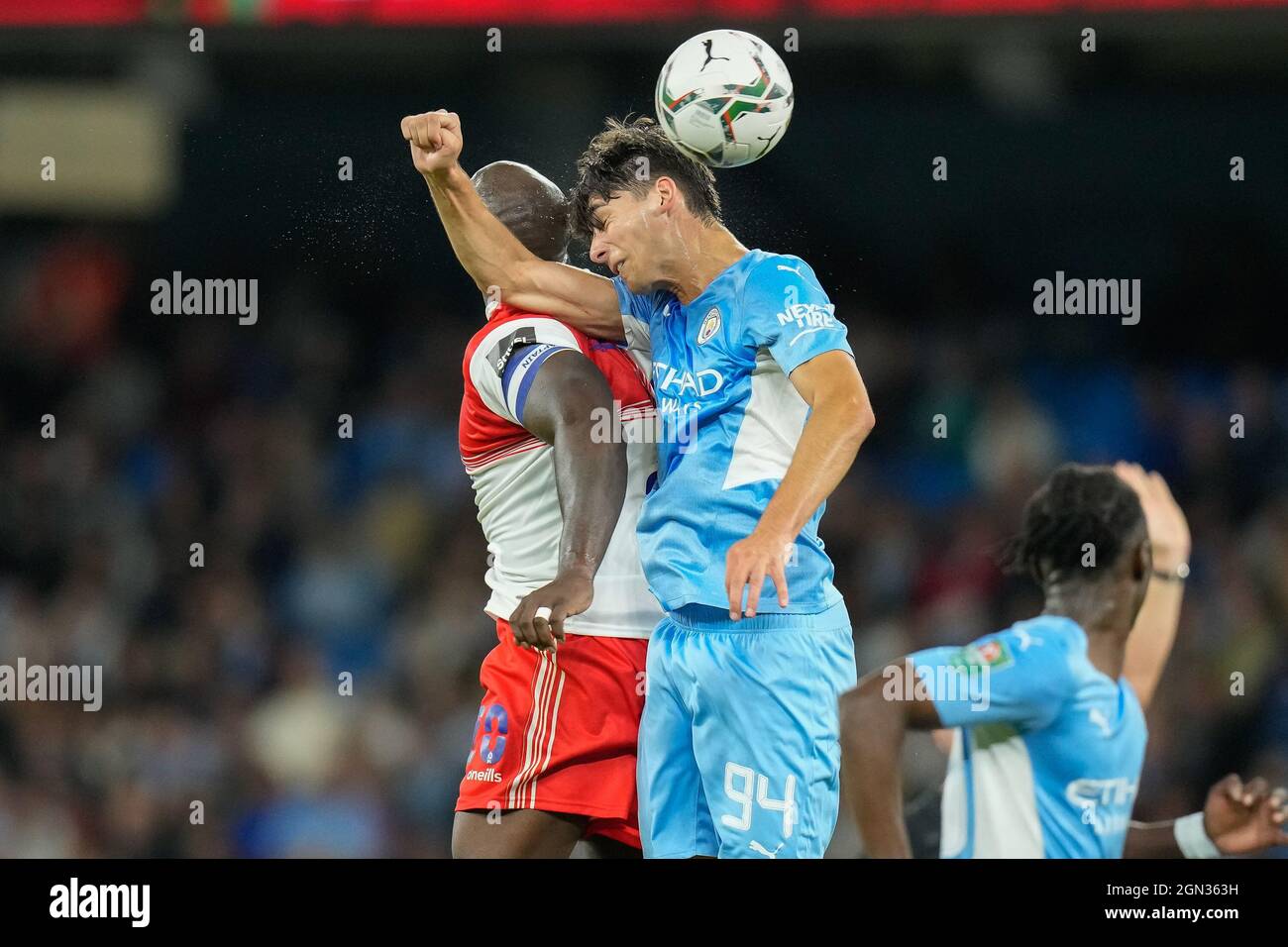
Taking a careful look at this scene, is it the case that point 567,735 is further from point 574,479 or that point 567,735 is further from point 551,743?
point 574,479

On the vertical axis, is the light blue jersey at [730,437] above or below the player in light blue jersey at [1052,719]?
above

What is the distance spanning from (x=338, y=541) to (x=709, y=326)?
200 inches

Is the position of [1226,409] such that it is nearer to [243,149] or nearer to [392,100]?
[392,100]

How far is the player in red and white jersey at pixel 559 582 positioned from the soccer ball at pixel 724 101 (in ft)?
1.71

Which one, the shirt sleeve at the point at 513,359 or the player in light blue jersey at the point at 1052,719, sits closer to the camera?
the player in light blue jersey at the point at 1052,719

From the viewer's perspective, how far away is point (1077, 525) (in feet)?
11.5

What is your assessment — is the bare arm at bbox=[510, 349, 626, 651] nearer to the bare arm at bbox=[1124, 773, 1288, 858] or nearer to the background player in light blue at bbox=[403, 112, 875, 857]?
the background player in light blue at bbox=[403, 112, 875, 857]

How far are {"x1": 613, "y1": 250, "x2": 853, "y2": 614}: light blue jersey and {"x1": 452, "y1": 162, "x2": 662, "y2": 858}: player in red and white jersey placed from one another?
14 centimetres

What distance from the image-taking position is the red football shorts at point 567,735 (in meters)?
3.37

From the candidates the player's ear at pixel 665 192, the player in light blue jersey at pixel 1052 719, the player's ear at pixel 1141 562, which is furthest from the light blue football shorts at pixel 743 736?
the player's ear at pixel 665 192

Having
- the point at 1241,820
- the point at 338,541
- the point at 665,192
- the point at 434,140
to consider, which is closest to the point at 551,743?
the point at 665,192

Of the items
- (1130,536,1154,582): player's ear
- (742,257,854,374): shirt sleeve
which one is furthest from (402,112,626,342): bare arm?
(1130,536,1154,582): player's ear

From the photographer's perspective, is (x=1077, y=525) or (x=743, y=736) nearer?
(x=743, y=736)

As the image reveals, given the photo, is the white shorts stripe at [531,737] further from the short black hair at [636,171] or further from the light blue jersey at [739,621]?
the short black hair at [636,171]
